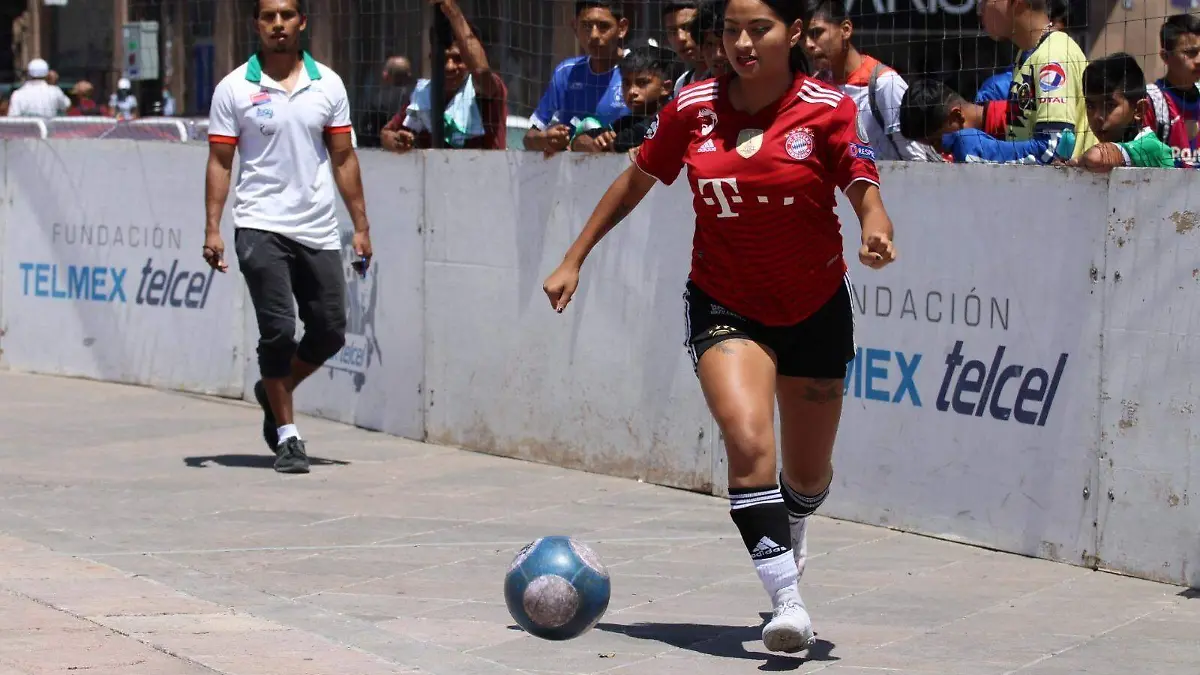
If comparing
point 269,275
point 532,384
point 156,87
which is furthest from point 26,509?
point 156,87

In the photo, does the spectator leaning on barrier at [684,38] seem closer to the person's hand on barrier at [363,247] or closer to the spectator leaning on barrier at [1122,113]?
the person's hand on barrier at [363,247]

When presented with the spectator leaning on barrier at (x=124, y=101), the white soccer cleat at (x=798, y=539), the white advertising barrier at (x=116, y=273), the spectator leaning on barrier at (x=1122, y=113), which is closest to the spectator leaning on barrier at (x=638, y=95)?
the spectator leaning on barrier at (x=1122, y=113)

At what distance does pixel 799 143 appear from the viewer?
5.38m

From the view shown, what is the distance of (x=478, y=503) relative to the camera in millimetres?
8141

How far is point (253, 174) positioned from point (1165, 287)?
4433 millimetres

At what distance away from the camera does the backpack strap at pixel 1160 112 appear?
23.6ft

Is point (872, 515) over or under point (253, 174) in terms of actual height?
under

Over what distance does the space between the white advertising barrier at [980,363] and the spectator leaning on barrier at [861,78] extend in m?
0.33

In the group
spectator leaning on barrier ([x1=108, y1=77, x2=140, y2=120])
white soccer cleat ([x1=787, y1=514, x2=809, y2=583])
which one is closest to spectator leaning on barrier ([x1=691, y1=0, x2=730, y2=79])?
white soccer cleat ([x1=787, y1=514, x2=809, y2=583])

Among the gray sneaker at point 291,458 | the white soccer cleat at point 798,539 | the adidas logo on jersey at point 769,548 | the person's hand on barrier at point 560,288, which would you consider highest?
the person's hand on barrier at point 560,288

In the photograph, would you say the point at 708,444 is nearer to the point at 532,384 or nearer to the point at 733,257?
the point at 532,384

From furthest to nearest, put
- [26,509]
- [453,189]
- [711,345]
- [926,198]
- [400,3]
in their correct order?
1. [400,3]
2. [453,189]
3. [26,509]
4. [926,198]
5. [711,345]

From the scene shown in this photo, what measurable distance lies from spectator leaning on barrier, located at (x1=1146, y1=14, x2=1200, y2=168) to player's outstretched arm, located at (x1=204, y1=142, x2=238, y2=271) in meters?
4.35

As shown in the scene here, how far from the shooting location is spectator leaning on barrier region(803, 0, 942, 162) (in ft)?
25.2
